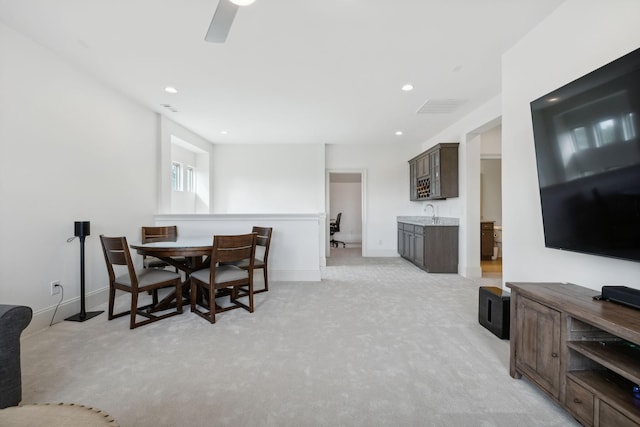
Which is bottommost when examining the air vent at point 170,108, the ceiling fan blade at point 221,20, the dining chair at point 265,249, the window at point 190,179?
the dining chair at point 265,249

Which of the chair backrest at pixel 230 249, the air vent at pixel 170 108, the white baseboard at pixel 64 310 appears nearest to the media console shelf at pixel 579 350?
the chair backrest at pixel 230 249

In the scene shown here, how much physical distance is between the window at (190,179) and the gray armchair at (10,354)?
5083 mm

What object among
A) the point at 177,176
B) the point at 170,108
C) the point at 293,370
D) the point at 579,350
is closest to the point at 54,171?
the point at 170,108

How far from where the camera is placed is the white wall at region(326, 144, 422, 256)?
6418 mm

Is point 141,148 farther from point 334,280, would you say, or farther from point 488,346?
point 488,346

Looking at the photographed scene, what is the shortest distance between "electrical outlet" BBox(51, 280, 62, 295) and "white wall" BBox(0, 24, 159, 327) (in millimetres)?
47

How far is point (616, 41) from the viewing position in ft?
5.40

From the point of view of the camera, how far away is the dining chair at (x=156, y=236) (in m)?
3.53

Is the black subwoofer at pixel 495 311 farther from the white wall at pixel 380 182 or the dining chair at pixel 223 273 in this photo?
the white wall at pixel 380 182

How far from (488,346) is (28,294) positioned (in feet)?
13.3

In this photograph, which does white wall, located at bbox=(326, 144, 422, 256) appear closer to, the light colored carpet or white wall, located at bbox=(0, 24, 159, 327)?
the light colored carpet

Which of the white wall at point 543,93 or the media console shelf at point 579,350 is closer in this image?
the media console shelf at point 579,350

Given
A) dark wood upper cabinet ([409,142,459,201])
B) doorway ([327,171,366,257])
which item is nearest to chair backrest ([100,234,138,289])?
dark wood upper cabinet ([409,142,459,201])

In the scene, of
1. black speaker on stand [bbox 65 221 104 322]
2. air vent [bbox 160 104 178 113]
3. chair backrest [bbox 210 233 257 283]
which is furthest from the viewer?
air vent [bbox 160 104 178 113]
